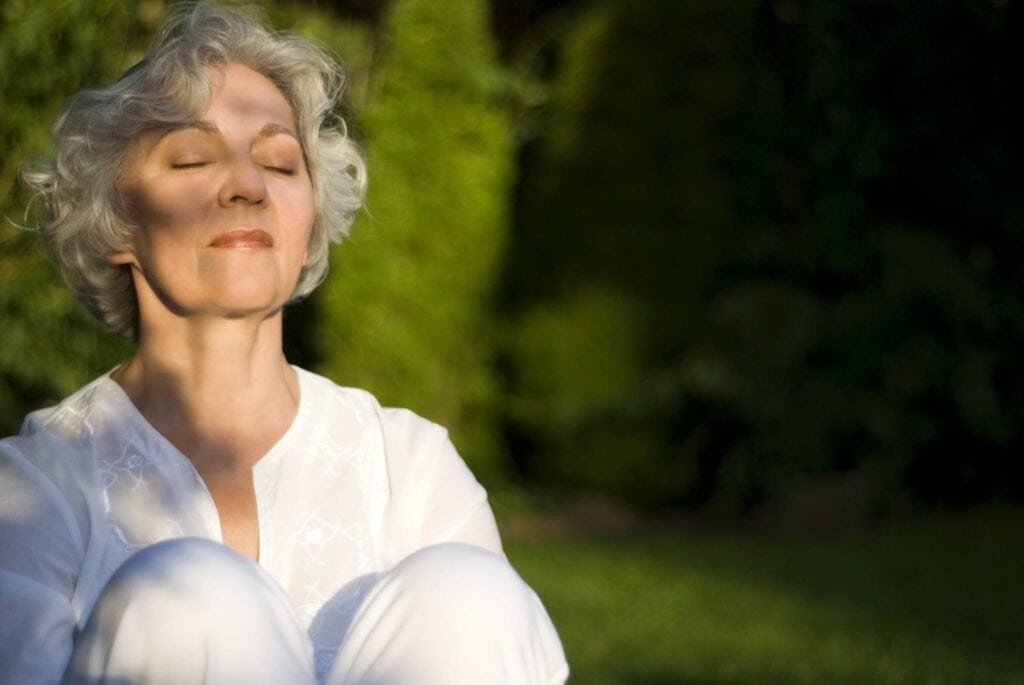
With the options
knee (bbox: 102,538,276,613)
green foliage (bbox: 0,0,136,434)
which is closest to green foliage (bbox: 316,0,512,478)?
green foliage (bbox: 0,0,136,434)

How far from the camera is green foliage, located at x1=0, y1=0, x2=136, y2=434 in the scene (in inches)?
159

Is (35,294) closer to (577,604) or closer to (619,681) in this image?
(619,681)

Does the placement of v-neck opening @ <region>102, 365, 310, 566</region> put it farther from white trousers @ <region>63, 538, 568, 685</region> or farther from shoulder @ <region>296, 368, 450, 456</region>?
white trousers @ <region>63, 538, 568, 685</region>

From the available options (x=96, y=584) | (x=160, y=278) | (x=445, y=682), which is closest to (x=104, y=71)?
(x=160, y=278)

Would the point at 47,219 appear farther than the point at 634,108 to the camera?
No

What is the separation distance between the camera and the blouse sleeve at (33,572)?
6.07 feet

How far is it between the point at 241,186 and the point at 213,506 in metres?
0.41

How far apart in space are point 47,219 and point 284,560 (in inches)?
26.3

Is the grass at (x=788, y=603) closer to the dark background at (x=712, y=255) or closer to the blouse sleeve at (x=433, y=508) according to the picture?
the dark background at (x=712, y=255)

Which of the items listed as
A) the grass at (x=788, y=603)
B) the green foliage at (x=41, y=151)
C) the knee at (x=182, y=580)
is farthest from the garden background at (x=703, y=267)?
the knee at (x=182, y=580)

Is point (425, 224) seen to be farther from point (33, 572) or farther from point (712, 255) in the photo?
point (33, 572)

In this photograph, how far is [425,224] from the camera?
823 cm

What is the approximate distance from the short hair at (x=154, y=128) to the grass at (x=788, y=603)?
2495 millimetres

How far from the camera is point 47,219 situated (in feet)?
8.02
